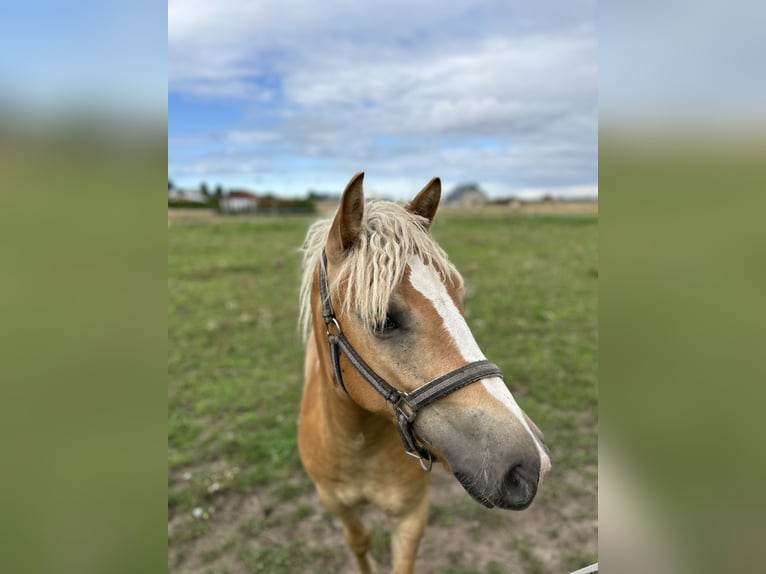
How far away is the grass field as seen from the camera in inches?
147

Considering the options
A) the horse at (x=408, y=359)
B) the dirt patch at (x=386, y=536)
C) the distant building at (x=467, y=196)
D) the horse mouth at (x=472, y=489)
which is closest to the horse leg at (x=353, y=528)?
the dirt patch at (x=386, y=536)

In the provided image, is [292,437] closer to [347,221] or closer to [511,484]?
[347,221]

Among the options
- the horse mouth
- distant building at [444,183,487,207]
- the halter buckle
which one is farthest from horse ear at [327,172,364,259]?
distant building at [444,183,487,207]

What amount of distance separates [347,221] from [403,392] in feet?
2.52

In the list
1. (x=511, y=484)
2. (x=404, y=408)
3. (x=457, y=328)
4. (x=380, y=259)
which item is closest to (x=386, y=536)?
(x=404, y=408)

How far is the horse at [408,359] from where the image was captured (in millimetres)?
1625

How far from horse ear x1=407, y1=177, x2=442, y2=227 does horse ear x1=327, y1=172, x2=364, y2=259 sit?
0.49 m

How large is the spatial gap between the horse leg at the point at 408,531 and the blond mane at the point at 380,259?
5.33 ft

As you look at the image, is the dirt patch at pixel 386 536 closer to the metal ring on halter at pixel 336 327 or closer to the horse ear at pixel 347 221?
the metal ring on halter at pixel 336 327

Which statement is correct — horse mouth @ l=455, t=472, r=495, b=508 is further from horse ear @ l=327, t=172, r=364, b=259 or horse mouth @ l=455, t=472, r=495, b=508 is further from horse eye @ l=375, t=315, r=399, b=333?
horse ear @ l=327, t=172, r=364, b=259

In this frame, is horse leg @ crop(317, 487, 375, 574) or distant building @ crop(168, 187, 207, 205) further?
distant building @ crop(168, 187, 207, 205)
